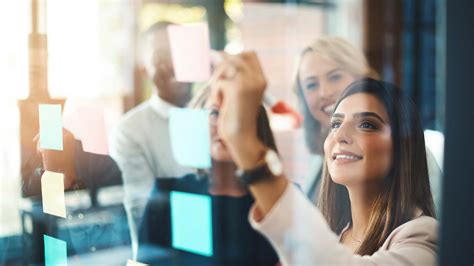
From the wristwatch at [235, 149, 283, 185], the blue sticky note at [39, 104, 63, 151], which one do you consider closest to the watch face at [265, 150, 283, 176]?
the wristwatch at [235, 149, 283, 185]

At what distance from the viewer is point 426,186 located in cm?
110

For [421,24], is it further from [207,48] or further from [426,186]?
[207,48]

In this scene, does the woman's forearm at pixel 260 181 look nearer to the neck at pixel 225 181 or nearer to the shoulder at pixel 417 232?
the neck at pixel 225 181

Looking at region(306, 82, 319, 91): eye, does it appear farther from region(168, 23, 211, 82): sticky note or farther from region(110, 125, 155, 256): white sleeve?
region(110, 125, 155, 256): white sleeve

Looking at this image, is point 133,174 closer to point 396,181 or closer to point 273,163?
point 273,163

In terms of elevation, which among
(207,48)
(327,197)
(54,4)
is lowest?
(327,197)

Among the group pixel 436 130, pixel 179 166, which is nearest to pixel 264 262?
pixel 179 166

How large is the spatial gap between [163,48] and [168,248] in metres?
0.43

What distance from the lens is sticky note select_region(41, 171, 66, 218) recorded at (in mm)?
1699

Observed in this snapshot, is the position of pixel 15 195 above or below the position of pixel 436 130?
below

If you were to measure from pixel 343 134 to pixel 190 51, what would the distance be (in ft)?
1.20

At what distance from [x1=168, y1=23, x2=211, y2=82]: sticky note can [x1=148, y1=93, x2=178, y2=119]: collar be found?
62 millimetres

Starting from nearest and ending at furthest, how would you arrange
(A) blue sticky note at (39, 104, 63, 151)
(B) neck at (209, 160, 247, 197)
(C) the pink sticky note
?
1. (B) neck at (209, 160, 247, 197)
2. (C) the pink sticky note
3. (A) blue sticky note at (39, 104, 63, 151)

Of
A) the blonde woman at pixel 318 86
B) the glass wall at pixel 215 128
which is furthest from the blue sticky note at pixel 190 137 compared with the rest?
the blonde woman at pixel 318 86
